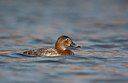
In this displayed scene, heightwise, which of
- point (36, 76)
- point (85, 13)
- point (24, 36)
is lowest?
point (36, 76)

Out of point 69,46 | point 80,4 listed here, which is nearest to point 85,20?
point 80,4

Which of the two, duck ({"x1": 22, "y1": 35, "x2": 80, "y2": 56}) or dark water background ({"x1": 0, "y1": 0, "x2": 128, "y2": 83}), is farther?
duck ({"x1": 22, "y1": 35, "x2": 80, "y2": 56})

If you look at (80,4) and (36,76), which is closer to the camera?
(36,76)

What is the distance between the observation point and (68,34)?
24188mm

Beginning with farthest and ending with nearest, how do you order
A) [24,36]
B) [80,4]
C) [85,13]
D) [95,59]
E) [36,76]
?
[80,4] → [85,13] → [24,36] → [95,59] → [36,76]

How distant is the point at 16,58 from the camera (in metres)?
17.1

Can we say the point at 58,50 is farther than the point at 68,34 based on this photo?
No

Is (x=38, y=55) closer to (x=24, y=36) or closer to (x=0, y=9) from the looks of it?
(x=24, y=36)

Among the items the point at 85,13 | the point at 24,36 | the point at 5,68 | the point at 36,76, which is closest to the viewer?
the point at 36,76

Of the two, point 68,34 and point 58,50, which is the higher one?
point 68,34

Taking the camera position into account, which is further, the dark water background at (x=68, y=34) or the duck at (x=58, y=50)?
the duck at (x=58, y=50)

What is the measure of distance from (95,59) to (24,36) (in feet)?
21.3

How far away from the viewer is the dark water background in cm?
1469

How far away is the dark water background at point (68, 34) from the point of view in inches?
578
